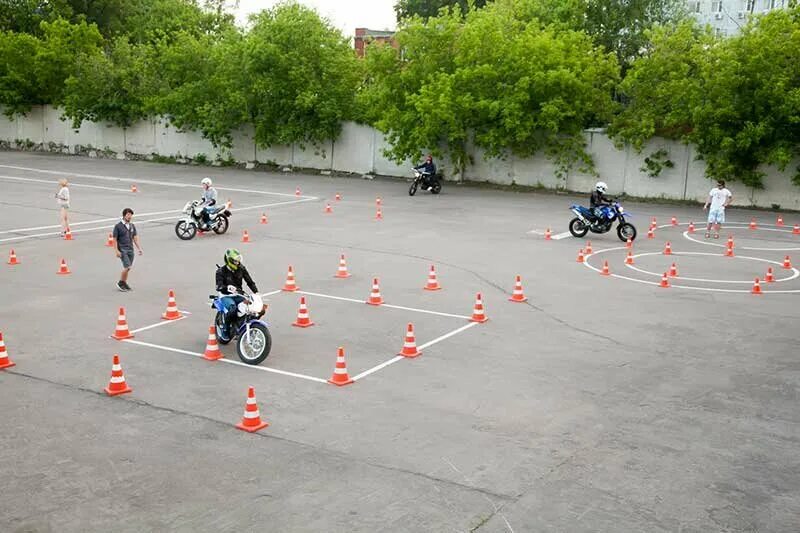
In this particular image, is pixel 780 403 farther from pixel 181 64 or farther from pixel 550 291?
pixel 181 64

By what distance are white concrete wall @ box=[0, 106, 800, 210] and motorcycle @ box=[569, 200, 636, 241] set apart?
454 inches

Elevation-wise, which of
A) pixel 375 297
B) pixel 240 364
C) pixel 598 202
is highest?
pixel 598 202

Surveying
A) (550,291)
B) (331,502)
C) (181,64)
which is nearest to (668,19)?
(181,64)

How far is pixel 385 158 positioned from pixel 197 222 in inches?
786

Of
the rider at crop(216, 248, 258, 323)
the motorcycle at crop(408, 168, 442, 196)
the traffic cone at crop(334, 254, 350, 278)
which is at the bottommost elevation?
the traffic cone at crop(334, 254, 350, 278)

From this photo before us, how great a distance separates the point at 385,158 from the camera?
136 feet

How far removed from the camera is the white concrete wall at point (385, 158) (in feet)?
108

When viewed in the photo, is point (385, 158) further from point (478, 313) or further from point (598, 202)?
point (478, 313)

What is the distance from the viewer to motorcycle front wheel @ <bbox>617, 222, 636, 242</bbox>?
75.0ft

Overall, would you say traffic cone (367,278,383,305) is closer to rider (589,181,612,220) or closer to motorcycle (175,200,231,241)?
motorcycle (175,200,231,241)

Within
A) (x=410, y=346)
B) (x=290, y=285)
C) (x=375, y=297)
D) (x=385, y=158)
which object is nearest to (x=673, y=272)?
(x=375, y=297)

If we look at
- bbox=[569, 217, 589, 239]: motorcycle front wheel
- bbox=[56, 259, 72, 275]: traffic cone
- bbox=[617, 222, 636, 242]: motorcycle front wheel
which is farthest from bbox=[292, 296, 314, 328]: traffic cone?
bbox=[617, 222, 636, 242]: motorcycle front wheel

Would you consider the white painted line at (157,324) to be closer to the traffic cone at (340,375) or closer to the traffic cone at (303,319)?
the traffic cone at (303,319)

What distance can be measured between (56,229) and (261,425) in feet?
55.2
